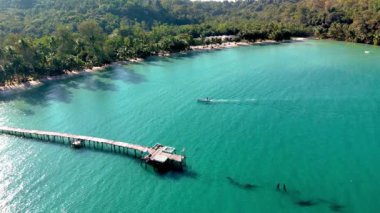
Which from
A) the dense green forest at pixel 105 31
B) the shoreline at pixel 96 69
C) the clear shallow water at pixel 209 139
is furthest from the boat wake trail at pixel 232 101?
the dense green forest at pixel 105 31

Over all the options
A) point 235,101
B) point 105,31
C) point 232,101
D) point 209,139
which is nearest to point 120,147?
point 209,139

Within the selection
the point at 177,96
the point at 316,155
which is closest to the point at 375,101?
the point at 316,155

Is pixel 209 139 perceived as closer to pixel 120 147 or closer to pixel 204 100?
pixel 120 147

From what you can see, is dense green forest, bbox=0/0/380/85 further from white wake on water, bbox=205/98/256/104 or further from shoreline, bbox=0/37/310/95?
white wake on water, bbox=205/98/256/104

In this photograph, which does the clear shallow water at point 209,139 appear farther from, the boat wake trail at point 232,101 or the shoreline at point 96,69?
the shoreline at point 96,69

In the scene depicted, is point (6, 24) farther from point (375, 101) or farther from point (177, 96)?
point (375, 101)

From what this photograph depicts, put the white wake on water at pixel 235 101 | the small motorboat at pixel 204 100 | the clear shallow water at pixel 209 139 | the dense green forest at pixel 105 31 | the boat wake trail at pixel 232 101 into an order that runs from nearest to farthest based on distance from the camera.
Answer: the clear shallow water at pixel 209 139
the boat wake trail at pixel 232 101
the white wake on water at pixel 235 101
the small motorboat at pixel 204 100
the dense green forest at pixel 105 31
